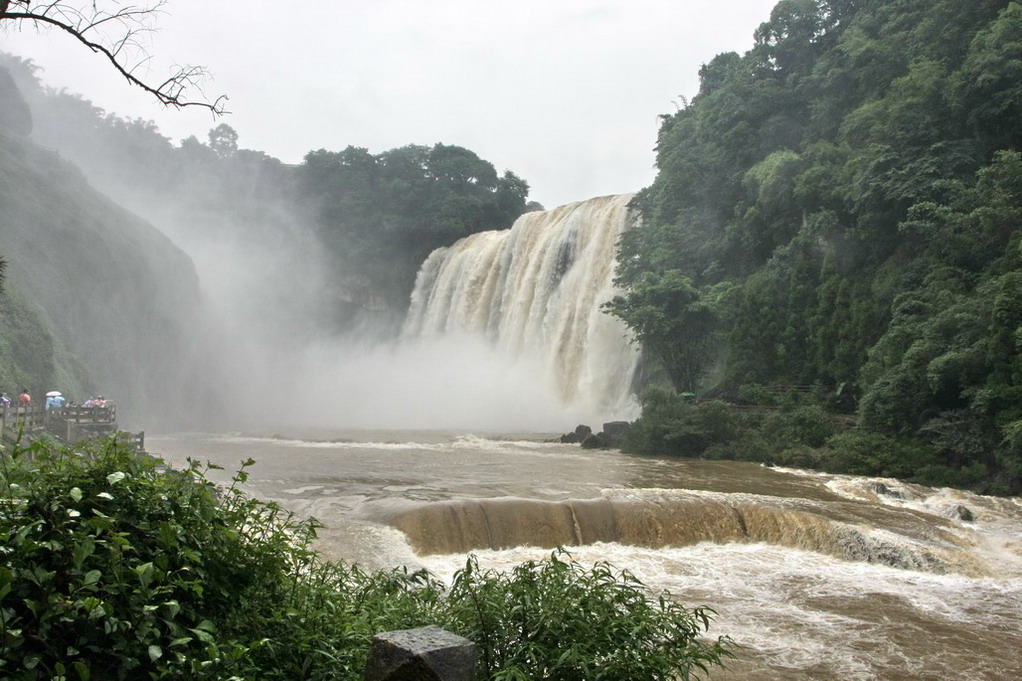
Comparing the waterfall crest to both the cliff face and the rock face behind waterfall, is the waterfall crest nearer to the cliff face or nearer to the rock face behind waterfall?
the cliff face

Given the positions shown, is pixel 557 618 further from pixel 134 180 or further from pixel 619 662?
pixel 134 180

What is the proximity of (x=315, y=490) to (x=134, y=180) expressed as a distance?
51.8 metres

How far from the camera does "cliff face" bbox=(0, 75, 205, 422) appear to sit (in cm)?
2678

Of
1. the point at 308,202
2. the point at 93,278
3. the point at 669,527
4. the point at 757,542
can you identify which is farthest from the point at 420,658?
the point at 308,202

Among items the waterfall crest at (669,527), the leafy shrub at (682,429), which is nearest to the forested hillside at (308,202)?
the leafy shrub at (682,429)

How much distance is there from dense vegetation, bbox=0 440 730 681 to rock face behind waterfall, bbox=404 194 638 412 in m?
24.8

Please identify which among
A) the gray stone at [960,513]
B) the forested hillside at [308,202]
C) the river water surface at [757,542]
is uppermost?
the forested hillside at [308,202]

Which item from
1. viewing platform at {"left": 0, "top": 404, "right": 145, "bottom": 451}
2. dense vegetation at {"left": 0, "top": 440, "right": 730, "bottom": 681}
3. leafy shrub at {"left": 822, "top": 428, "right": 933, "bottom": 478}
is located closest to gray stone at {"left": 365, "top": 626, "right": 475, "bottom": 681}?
dense vegetation at {"left": 0, "top": 440, "right": 730, "bottom": 681}

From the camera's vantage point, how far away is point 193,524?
3.70 m

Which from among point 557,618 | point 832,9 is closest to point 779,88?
point 832,9

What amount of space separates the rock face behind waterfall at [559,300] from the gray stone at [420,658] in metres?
25.5

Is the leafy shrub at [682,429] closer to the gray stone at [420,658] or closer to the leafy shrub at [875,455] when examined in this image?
the leafy shrub at [875,455]

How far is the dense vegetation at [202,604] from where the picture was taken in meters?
3.05

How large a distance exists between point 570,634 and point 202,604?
5.86 feet
